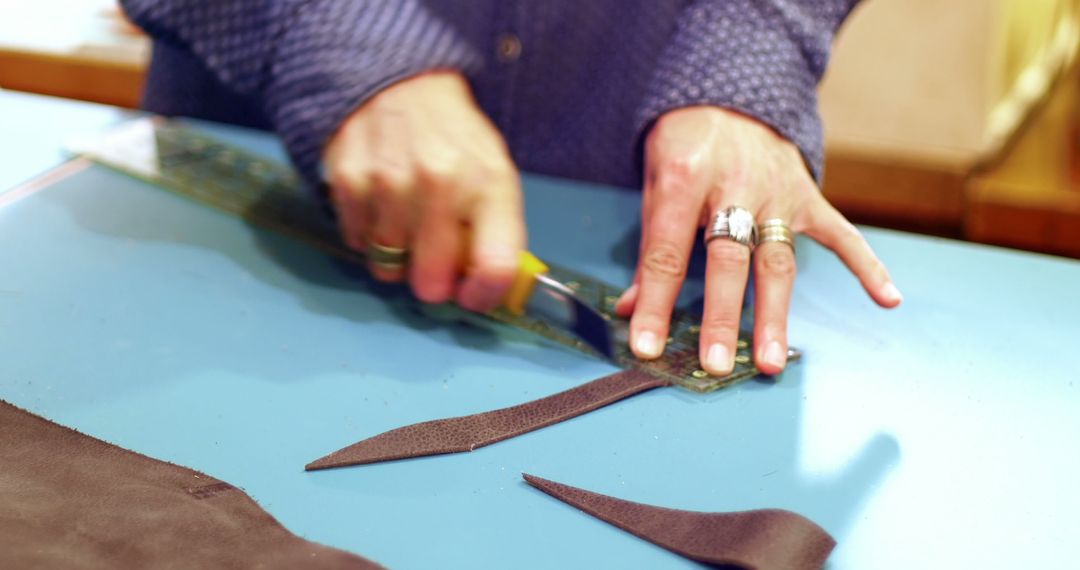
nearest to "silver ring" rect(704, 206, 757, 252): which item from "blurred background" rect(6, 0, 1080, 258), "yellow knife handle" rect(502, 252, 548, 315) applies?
"yellow knife handle" rect(502, 252, 548, 315)

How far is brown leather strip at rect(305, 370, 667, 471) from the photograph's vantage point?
1.83 ft

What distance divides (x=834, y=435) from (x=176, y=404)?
1.28 ft

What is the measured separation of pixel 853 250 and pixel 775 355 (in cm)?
12

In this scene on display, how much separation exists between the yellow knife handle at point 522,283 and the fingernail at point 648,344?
0.08 m

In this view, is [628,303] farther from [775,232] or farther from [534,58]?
[534,58]

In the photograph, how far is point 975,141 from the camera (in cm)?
191

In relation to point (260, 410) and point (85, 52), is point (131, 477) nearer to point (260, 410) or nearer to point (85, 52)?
point (260, 410)

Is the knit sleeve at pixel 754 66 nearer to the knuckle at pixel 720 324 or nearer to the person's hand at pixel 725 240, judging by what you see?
the person's hand at pixel 725 240

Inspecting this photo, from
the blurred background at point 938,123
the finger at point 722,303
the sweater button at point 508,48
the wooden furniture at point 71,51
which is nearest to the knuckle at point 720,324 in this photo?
the finger at point 722,303

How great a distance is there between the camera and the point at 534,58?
998 mm

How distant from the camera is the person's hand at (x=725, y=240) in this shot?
2.27 ft

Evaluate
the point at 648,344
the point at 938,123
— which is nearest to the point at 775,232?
the point at 648,344

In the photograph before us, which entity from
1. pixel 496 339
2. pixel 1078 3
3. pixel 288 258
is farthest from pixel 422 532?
pixel 1078 3

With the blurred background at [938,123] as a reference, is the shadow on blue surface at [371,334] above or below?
above
